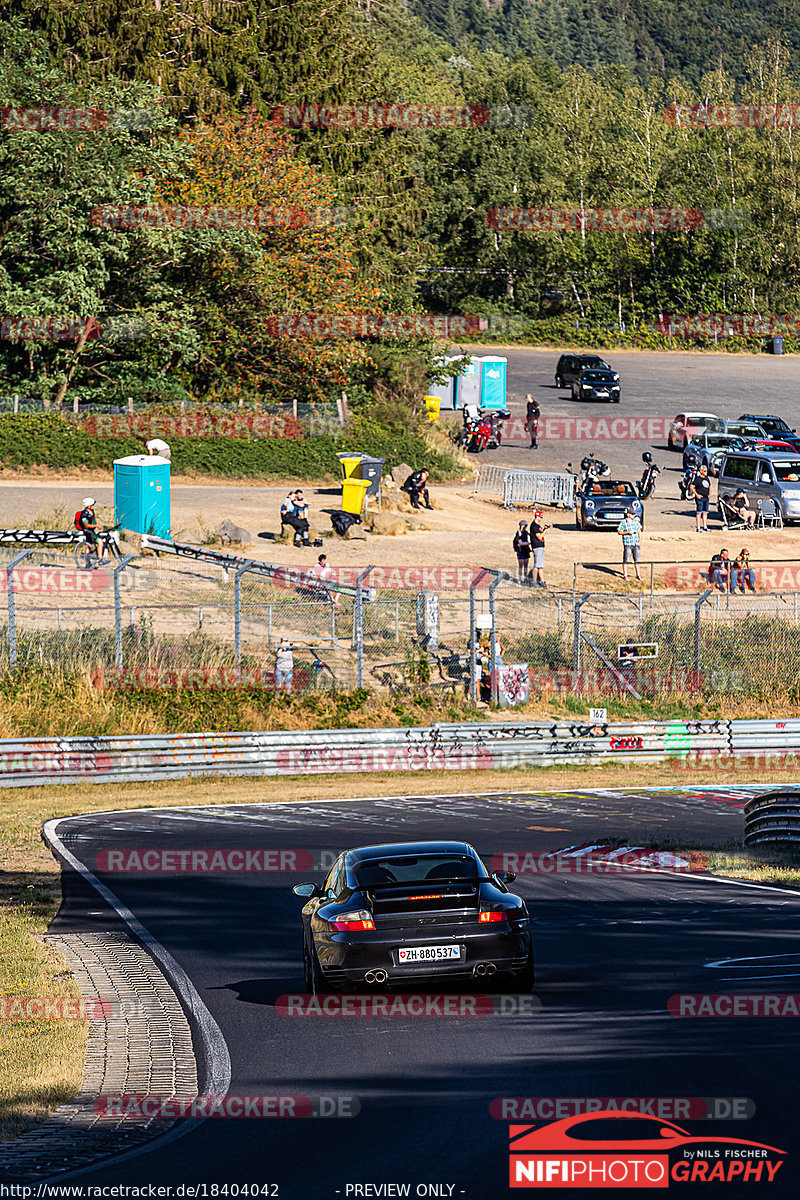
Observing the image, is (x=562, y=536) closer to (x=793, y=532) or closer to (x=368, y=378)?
(x=793, y=532)

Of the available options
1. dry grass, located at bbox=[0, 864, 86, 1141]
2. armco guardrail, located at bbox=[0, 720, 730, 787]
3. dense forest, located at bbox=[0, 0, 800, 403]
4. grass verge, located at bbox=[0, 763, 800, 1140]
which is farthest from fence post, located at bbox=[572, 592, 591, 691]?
dense forest, located at bbox=[0, 0, 800, 403]

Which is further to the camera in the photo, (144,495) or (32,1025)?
(144,495)

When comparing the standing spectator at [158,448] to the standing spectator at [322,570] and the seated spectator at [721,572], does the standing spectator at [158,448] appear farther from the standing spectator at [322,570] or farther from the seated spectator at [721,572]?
the seated spectator at [721,572]

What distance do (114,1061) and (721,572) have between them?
25.7 m

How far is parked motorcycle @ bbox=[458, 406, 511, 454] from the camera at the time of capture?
178ft

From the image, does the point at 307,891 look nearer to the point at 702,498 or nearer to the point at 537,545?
the point at 537,545

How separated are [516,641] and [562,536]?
40.1 feet

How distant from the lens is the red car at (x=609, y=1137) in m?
7.33

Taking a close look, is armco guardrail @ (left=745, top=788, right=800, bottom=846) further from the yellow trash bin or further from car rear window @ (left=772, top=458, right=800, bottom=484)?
car rear window @ (left=772, top=458, right=800, bottom=484)

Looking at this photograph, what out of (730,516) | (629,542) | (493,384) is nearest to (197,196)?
(493,384)

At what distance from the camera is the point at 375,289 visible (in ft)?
173

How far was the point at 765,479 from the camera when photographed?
145 feet

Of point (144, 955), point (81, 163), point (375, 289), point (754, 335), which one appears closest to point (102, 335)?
point (81, 163)

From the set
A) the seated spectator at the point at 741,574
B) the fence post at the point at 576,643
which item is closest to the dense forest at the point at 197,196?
the seated spectator at the point at 741,574
